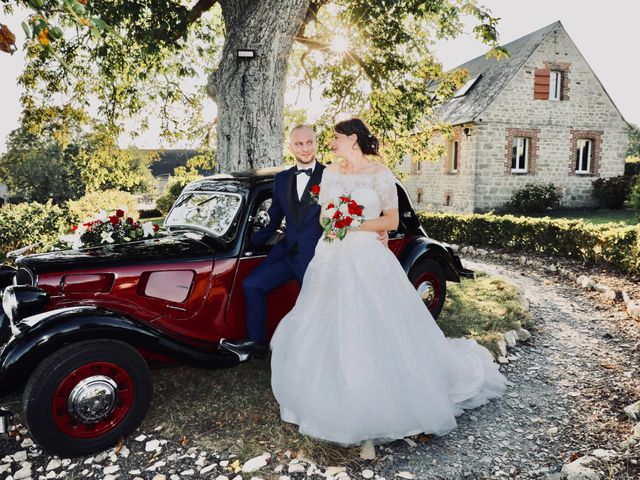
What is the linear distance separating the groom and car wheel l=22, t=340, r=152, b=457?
853 mm

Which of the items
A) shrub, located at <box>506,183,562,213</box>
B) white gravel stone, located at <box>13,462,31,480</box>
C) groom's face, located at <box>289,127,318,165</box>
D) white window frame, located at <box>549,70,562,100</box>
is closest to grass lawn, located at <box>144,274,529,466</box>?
white gravel stone, located at <box>13,462,31,480</box>

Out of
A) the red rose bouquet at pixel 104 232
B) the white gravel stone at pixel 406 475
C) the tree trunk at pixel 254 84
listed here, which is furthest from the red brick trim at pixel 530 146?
the white gravel stone at pixel 406 475

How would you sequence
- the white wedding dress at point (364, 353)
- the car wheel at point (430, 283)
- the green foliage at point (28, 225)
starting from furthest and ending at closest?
the green foliage at point (28, 225) → the car wheel at point (430, 283) → the white wedding dress at point (364, 353)

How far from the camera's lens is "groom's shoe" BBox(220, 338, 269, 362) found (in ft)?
13.9

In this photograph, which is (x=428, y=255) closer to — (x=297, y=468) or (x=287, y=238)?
(x=287, y=238)

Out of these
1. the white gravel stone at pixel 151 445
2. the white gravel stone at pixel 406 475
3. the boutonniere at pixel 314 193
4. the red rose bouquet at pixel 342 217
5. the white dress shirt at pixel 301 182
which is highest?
the white dress shirt at pixel 301 182

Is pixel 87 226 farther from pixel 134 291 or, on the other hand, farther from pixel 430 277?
pixel 430 277

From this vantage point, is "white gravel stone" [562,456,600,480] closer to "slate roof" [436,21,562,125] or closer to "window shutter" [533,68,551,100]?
"slate roof" [436,21,562,125]

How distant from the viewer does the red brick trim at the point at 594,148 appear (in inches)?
865

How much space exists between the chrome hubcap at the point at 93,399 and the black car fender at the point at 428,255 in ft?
→ 11.0

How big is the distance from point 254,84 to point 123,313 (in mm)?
4516

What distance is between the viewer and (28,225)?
12.4 m

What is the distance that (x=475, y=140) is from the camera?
2078 cm

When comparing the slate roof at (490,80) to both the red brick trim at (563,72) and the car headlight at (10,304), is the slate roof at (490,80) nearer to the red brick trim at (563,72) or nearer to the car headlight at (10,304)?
the red brick trim at (563,72)
